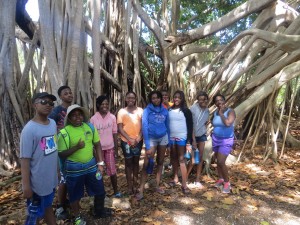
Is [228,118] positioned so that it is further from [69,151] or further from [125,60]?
[125,60]

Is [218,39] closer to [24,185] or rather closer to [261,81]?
[261,81]

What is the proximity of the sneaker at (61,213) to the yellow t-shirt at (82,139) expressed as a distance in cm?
68

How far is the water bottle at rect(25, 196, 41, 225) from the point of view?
2.16 meters

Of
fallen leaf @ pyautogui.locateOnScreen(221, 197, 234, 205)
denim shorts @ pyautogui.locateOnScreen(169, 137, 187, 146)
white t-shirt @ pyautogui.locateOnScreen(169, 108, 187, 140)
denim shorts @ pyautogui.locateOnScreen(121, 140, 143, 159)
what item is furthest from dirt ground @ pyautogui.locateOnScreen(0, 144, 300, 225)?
white t-shirt @ pyautogui.locateOnScreen(169, 108, 187, 140)

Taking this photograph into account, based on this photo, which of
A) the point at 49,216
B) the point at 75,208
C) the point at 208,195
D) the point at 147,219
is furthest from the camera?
the point at 208,195

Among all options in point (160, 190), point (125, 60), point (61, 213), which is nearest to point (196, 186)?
point (160, 190)

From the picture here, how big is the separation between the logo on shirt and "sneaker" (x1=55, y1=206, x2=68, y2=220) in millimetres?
926

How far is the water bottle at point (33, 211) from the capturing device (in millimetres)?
2156

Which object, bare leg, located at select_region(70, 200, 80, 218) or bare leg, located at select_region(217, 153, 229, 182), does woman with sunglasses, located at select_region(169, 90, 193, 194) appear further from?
bare leg, located at select_region(70, 200, 80, 218)

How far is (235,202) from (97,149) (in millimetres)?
1684

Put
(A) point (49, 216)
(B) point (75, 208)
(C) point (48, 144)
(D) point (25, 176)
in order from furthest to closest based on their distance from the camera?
1. (B) point (75, 208)
2. (A) point (49, 216)
3. (C) point (48, 144)
4. (D) point (25, 176)

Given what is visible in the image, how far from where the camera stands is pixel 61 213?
2.89 m

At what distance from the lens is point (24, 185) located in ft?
6.80

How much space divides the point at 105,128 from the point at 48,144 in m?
1.00
